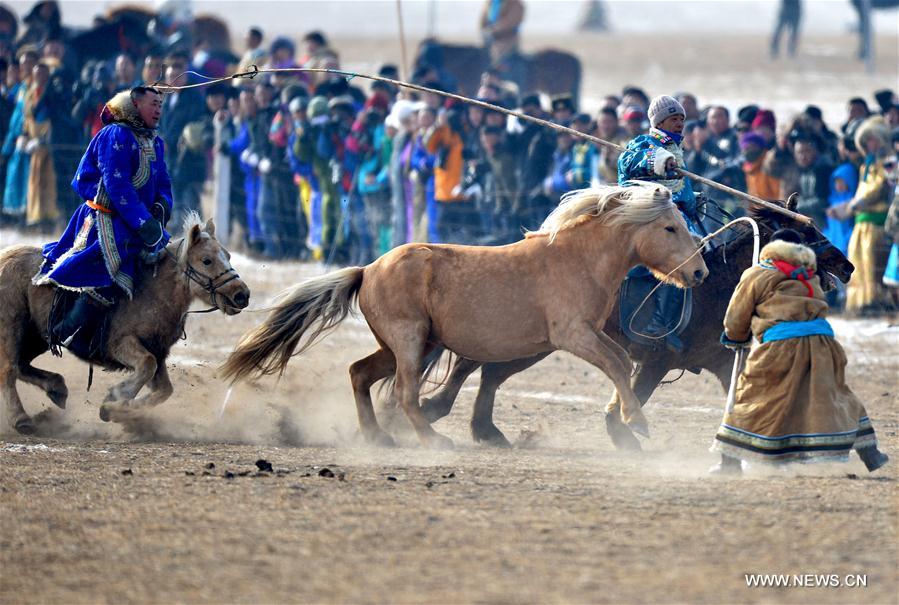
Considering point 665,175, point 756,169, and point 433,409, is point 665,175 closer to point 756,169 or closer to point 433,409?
point 433,409

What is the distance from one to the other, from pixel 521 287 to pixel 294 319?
4.19 feet

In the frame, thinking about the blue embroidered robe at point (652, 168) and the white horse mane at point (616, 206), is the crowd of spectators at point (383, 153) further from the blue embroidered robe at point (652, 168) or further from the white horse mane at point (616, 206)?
the white horse mane at point (616, 206)

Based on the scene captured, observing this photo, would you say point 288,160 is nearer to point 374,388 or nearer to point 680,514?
point 374,388

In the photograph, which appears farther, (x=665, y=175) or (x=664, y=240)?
(x=665, y=175)

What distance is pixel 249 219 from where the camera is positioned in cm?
1664

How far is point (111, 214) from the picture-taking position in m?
8.07

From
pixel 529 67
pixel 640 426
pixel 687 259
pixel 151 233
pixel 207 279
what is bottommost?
pixel 640 426

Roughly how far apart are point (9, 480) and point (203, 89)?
1118 cm

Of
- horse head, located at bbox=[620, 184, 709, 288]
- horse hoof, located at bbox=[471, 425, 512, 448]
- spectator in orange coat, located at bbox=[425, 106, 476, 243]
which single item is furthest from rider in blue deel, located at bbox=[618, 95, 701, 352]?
spectator in orange coat, located at bbox=[425, 106, 476, 243]

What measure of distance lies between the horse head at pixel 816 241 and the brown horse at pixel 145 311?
287cm

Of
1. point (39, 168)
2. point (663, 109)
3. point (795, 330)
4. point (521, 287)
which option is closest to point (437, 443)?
point (521, 287)

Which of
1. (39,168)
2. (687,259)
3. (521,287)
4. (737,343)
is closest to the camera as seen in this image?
(737,343)

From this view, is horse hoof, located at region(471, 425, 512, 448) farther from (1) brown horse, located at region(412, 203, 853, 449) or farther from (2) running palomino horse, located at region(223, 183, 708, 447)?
(2) running palomino horse, located at region(223, 183, 708, 447)

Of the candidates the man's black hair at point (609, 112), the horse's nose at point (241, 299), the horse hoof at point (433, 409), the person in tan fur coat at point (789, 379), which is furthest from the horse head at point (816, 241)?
the man's black hair at point (609, 112)
